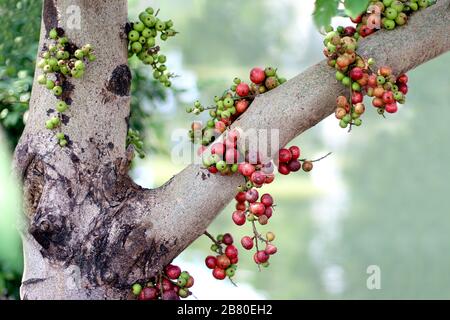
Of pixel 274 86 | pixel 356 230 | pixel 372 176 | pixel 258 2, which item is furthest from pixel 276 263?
pixel 274 86

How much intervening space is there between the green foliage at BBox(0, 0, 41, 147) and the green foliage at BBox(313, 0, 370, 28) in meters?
1.15

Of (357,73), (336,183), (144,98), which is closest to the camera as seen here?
(357,73)

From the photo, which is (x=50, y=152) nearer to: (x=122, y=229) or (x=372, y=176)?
(x=122, y=229)

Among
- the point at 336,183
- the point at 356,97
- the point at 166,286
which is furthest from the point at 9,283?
the point at 336,183

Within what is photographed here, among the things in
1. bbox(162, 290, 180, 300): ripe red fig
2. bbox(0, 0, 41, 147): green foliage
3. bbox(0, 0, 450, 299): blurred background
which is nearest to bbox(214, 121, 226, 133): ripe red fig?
bbox(162, 290, 180, 300): ripe red fig

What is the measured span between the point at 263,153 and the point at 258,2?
911 centimetres

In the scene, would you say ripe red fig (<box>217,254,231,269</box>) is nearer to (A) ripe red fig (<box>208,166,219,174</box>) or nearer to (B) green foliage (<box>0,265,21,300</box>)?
(A) ripe red fig (<box>208,166,219,174</box>)

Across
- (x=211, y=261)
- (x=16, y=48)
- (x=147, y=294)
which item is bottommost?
(x=147, y=294)

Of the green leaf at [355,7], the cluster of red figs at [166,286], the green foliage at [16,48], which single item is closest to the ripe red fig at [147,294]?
the cluster of red figs at [166,286]

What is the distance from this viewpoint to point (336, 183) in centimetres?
877

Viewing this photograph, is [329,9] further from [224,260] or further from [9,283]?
[9,283]

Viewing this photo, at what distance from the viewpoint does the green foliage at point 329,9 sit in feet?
4.39

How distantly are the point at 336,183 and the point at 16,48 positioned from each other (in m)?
6.66

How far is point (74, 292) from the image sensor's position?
1.62 meters
